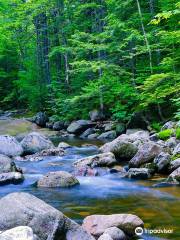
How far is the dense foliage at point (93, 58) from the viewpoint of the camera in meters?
20.2

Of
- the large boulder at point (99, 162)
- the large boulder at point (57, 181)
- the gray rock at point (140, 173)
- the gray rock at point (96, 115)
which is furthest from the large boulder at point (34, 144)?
the gray rock at point (96, 115)

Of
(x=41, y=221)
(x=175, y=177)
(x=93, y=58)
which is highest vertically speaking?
(x=93, y=58)

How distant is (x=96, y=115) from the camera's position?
2477 centimetres

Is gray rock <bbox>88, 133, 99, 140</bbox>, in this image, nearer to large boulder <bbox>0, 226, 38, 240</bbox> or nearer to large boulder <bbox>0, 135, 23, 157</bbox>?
large boulder <bbox>0, 135, 23, 157</bbox>

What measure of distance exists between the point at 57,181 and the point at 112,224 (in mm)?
4142

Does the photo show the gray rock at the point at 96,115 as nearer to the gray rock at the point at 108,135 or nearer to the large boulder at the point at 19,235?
the gray rock at the point at 108,135

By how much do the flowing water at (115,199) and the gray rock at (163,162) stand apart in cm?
53

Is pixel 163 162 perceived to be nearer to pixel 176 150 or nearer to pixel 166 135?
pixel 176 150

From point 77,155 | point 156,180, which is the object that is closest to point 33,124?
point 77,155

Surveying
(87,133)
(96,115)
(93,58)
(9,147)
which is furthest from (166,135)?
(93,58)

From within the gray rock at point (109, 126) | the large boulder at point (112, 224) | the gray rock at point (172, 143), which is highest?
Answer: the gray rock at point (172, 143)

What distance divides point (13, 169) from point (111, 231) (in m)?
6.48

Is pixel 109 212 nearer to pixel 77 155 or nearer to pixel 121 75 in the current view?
pixel 77 155

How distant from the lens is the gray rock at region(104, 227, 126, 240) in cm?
621
